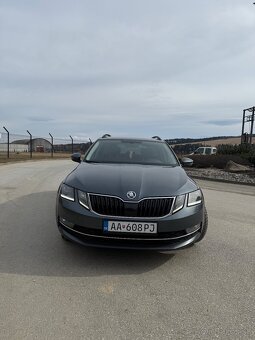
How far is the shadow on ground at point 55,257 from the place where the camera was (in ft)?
13.5

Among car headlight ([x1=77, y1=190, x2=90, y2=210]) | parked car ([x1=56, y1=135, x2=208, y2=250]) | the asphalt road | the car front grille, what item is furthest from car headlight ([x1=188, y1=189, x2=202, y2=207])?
car headlight ([x1=77, y1=190, x2=90, y2=210])

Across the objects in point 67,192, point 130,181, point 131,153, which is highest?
point 131,153

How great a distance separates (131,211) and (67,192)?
86 cm

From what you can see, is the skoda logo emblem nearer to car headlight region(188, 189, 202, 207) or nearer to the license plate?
the license plate

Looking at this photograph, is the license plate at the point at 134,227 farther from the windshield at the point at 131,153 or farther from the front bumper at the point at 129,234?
the windshield at the point at 131,153

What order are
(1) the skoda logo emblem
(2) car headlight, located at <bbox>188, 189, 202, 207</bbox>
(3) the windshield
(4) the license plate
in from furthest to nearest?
Answer: (3) the windshield < (2) car headlight, located at <bbox>188, 189, 202, 207</bbox> < (1) the skoda logo emblem < (4) the license plate

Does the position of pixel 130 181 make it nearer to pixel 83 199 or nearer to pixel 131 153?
pixel 83 199

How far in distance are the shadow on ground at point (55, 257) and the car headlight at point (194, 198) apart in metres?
0.76

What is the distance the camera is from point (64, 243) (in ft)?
16.5

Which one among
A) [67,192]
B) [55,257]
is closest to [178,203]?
[67,192]

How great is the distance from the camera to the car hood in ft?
14.1

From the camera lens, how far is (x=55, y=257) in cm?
451

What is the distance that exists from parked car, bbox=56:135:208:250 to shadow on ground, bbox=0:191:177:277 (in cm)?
29

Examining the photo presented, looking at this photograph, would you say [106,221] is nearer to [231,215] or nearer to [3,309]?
[3,309]
